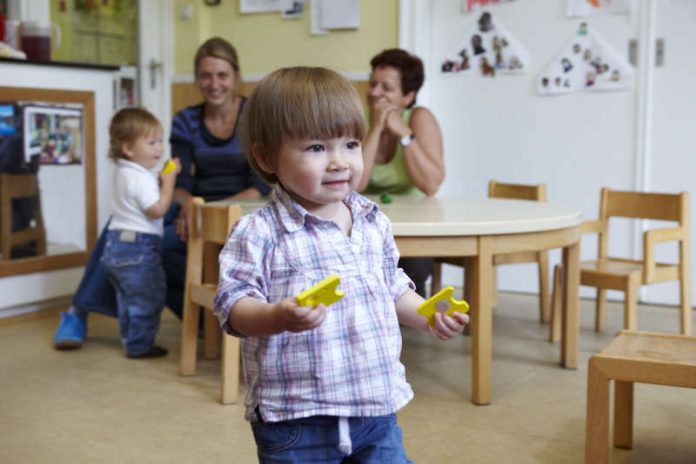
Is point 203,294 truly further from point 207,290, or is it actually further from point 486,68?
point 486,68

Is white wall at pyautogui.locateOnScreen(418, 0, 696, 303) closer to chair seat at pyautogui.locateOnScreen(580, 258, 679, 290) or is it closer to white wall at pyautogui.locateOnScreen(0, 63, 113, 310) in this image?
chair seat at pyautogui.locateOnScreen(580, 258, 679, 290)

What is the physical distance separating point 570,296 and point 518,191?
85 cm

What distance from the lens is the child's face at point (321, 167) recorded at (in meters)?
1.32

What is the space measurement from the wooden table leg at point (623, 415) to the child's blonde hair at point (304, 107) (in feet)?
4.52

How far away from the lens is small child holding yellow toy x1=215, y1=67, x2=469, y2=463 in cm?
132

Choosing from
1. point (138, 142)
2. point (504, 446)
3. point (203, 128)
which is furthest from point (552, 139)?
point (504, 446)

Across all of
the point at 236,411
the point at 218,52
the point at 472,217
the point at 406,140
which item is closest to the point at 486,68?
the point at 406,140

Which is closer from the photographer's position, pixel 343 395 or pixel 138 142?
pixel 343 395

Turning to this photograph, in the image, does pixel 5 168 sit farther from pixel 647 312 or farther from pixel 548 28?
pixel 647 312

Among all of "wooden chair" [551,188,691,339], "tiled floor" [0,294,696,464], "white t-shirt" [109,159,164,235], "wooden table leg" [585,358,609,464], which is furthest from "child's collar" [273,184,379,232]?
"wooden chair" [551,188,691,339]

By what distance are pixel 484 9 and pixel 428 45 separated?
0.34 metres

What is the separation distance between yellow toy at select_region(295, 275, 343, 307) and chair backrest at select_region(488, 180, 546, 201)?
275cm

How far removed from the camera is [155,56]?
5.21 m

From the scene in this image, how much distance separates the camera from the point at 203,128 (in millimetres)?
3691
